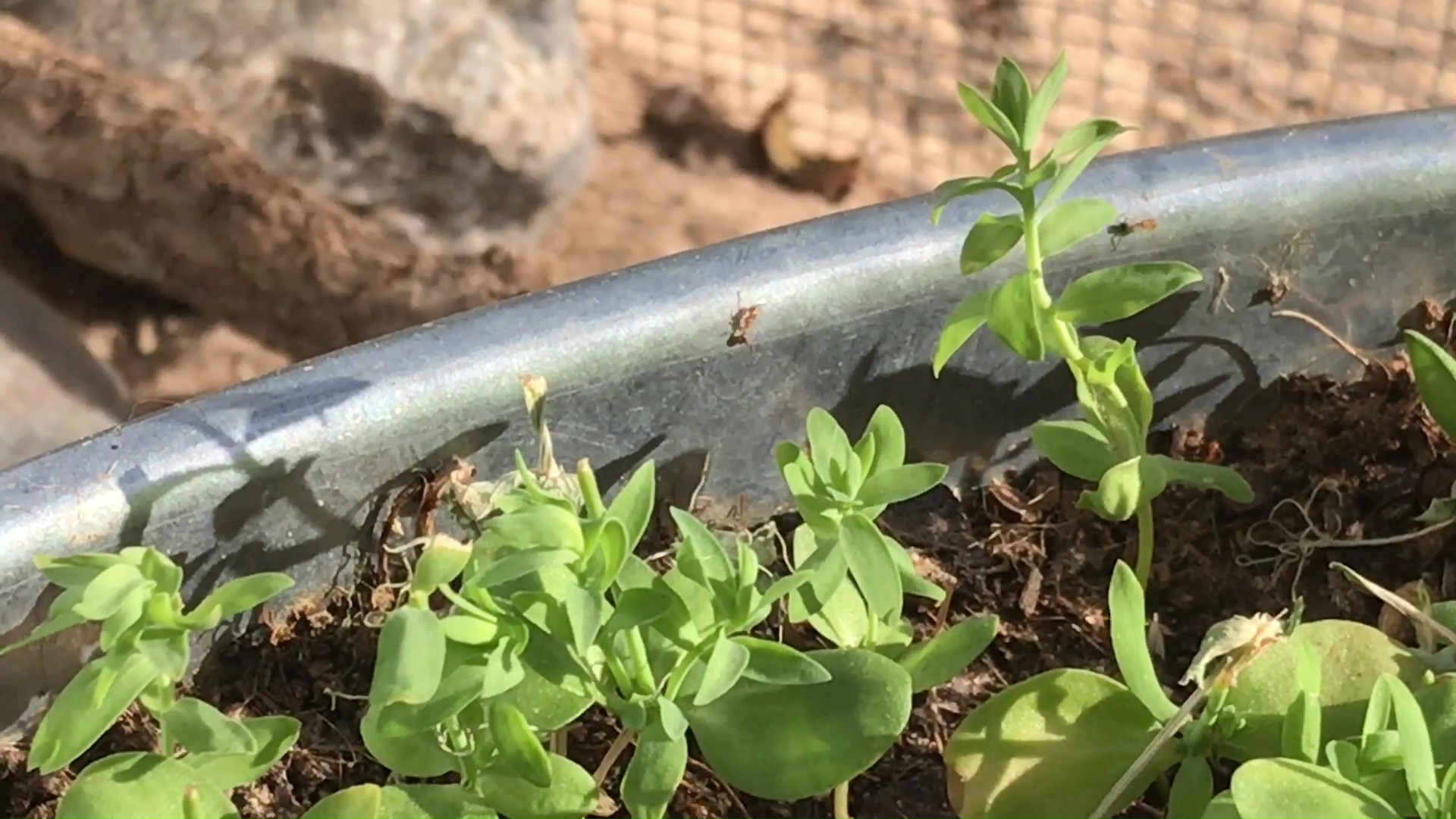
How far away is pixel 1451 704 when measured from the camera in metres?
0.37

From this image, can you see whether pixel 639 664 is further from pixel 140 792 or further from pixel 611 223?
pixel 611 223

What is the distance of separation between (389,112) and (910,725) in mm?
597

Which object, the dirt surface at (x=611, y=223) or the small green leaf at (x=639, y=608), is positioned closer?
the small green leaf at (x=639, y=608)

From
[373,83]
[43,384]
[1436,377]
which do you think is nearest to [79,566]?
[1436,377]

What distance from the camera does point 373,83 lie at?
0.92 meters

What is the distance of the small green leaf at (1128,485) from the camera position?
0.44m

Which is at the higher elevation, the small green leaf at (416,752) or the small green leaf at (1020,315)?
the small green leaf at (1020,315)

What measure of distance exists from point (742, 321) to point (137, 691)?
0.20m

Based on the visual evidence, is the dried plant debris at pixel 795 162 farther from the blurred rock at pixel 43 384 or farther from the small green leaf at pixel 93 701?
the small green leaf at pixel 93 701

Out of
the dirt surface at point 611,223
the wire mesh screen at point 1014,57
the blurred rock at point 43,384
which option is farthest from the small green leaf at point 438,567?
the wire mesh screen at point 1014,57

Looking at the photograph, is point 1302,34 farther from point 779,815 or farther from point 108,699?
point 108,699

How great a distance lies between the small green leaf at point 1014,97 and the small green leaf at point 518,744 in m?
0.20

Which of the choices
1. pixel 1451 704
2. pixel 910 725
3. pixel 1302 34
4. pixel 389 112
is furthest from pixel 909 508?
pixel 1302 34

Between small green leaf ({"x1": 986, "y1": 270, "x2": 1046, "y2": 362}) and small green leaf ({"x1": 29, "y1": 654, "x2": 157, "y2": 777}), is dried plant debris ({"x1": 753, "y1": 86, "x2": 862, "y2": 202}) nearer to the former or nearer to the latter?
small green leaf ({"x1": 986, "y1": 270, "x2": 1046, "y2": 362})
